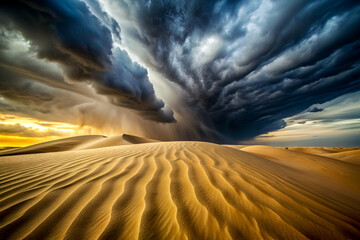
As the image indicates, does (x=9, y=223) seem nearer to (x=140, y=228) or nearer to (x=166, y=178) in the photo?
(x=140, y=228)

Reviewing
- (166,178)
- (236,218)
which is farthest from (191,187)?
(236,218)

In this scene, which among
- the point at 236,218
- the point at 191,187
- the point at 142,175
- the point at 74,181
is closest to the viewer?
the point at 236,218

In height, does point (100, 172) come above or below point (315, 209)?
above

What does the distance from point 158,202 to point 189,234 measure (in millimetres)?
454

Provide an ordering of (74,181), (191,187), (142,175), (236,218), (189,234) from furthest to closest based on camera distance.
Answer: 1. (142,175)
2. (74,181)
3. (191,187)
4. (236,218)
5. (189,234)

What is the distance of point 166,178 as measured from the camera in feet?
5.89

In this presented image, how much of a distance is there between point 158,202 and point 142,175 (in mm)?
729

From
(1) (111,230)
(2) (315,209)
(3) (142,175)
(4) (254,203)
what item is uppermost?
(3) (142,175)

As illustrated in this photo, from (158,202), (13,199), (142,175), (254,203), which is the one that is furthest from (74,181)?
(254,203)

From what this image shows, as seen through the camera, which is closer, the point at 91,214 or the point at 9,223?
the point at 9,223

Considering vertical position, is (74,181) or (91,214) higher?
Result: (74,181)

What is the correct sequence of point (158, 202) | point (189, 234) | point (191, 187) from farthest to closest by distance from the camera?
point (191, 187) < point (158, 202) < point (189, 234)

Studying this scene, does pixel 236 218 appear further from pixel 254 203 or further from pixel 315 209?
pixel 315 209

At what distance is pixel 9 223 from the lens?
0.98 m
